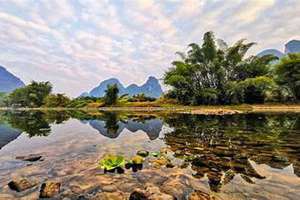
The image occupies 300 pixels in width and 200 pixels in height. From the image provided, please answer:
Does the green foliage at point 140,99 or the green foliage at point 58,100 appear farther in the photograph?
the green foliage at point 58,100

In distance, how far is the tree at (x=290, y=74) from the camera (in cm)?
5253

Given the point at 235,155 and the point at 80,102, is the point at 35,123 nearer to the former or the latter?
the point at 235,155

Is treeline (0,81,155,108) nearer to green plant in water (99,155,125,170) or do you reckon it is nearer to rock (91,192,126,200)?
green plant in water (99,155,125,170)

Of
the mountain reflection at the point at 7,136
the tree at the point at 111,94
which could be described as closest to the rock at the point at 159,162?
the mountain reflection at the point at 7,136

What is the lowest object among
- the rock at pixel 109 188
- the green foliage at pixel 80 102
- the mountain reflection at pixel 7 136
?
the rock at pixel 109 188

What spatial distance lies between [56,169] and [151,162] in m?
3.43

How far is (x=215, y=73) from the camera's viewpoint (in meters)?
60.0

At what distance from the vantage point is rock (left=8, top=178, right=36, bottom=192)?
7.04 meters

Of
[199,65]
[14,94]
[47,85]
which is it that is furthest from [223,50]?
[14,94]

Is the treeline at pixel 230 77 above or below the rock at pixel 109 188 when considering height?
above

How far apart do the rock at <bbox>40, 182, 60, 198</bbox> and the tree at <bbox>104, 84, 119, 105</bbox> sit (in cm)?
6189

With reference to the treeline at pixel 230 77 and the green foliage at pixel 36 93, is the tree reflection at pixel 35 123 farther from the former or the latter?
the green foliage at pixel 36 93

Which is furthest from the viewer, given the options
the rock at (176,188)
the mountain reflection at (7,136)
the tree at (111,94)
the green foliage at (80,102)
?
the green foliage at (80,102)

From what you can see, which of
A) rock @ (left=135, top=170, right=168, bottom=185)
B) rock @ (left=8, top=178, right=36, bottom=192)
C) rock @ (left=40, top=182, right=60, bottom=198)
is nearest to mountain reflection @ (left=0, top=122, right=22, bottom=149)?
rock @ (left=8, top=178, right=36, bottom=192)
